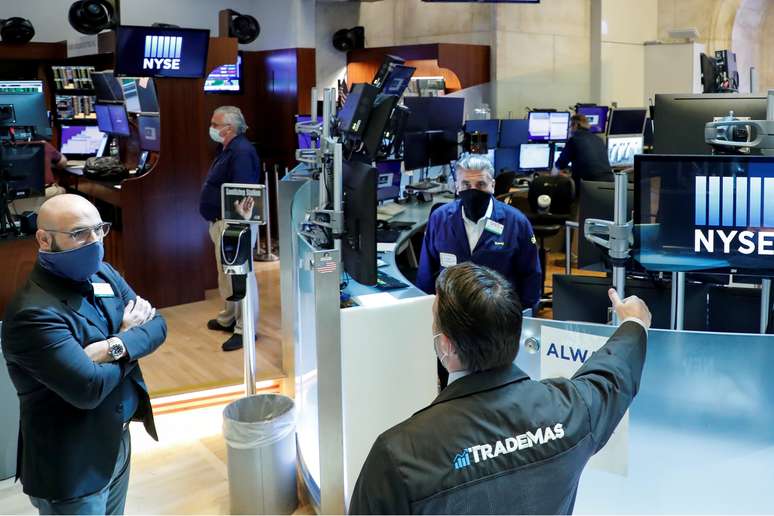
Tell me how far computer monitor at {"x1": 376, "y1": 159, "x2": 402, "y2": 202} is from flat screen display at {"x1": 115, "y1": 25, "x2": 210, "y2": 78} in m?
1.82

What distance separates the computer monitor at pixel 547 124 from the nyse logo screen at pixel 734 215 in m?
7.60

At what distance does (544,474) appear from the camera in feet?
4.83

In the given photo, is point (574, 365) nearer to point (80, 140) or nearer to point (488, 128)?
point (488, 128)

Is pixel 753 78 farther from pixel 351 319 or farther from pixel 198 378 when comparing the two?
pixel 198 378

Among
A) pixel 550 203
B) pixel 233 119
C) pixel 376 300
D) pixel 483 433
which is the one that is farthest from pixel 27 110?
pixel 483 433

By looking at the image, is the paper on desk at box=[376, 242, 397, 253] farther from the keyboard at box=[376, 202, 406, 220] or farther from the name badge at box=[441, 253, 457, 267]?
the keyboard at box=[376, 202, 406, 220]

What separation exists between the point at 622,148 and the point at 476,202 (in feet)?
21.3

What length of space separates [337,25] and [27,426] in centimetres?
891

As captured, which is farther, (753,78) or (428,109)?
(428,109)

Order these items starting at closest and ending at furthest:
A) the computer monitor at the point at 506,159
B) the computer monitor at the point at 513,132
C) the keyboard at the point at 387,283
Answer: the keyboard at the point at 387,283 < the computer monitor at the point at 506,159 < the computer monitor at the point at 513,132

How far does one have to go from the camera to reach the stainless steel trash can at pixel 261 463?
10.9ft

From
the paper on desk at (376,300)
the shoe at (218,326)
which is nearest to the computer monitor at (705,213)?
the paper on desk at (376,300)

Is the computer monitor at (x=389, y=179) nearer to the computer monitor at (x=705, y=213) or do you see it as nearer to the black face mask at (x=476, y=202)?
the black face mask at (x=476, y=202)

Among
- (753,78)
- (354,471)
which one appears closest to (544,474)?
(354,471)
